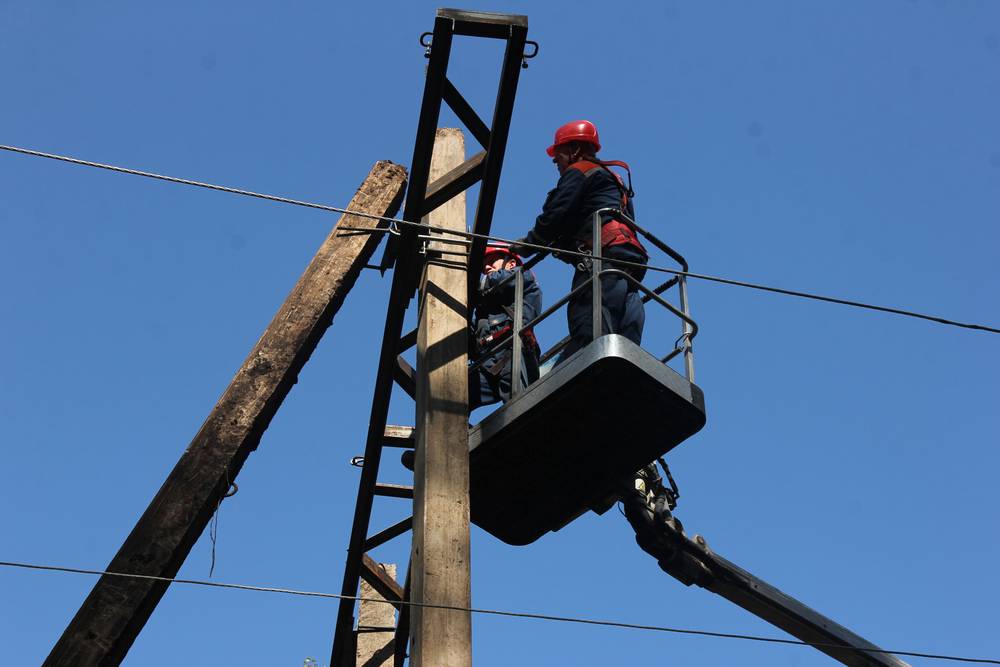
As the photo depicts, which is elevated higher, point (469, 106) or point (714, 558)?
point (469, 106)

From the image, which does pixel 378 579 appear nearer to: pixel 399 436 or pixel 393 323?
pixel 399 436

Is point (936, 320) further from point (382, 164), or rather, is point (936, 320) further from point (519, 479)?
point (382, 164)

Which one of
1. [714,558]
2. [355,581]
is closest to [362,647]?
[355,581]

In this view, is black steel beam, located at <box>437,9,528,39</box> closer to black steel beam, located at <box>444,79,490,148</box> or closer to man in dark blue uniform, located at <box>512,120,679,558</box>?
black steel beam, located at <box>444,79,490,148</box>

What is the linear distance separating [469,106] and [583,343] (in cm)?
148

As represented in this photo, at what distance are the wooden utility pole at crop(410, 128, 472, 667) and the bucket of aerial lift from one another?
0.41m

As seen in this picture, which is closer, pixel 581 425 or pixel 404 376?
pixel 581 425

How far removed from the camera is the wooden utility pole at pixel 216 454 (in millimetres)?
4871

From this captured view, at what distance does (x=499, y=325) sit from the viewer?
8.04 metres

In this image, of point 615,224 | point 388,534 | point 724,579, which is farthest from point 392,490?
point 724,579

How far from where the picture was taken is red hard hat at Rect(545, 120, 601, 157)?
8273mm

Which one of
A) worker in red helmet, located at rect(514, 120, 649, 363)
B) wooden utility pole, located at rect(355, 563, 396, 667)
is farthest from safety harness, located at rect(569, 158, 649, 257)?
wooden utility pole, located at rect(355, 563, 396, 667)

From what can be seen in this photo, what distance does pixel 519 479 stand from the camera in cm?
707

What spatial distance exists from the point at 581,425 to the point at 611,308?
76 centimetres
